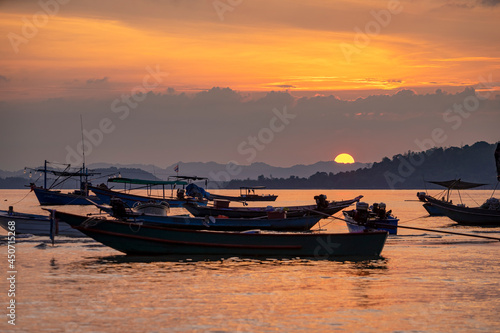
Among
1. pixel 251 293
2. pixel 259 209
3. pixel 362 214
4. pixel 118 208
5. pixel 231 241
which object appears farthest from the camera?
pixel 259 209

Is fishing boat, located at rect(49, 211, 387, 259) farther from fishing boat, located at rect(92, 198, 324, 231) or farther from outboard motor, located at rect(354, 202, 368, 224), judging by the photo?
outboard motor, located at rect(354, 202, 368, 224)

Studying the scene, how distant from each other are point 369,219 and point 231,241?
39.1ft

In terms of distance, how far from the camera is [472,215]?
5416 cm

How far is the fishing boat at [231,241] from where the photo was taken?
28031mm

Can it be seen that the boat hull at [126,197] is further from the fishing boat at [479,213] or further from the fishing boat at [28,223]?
the fishing boat at [28,223]

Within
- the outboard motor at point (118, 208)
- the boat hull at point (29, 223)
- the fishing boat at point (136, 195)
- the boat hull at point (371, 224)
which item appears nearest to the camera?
the outboard motor at point (118, 208)

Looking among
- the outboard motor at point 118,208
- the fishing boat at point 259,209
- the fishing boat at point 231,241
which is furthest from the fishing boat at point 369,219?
the outboard motor at point 118,208

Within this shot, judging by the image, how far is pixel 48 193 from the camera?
9750 cm

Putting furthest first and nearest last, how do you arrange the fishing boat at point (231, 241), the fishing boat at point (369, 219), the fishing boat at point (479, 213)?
the fishing boat at point (479, 213), the fishing boat at point (369, 219), the fishing boat at point (231, 241)

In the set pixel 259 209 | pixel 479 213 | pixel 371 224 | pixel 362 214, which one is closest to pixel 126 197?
pixel 259 209

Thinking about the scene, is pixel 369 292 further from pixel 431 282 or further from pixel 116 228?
pixel 116 228

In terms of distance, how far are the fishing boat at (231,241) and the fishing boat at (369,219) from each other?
4.65 meters

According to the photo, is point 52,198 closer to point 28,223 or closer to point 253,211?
point 253,211

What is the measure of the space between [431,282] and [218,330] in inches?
414
